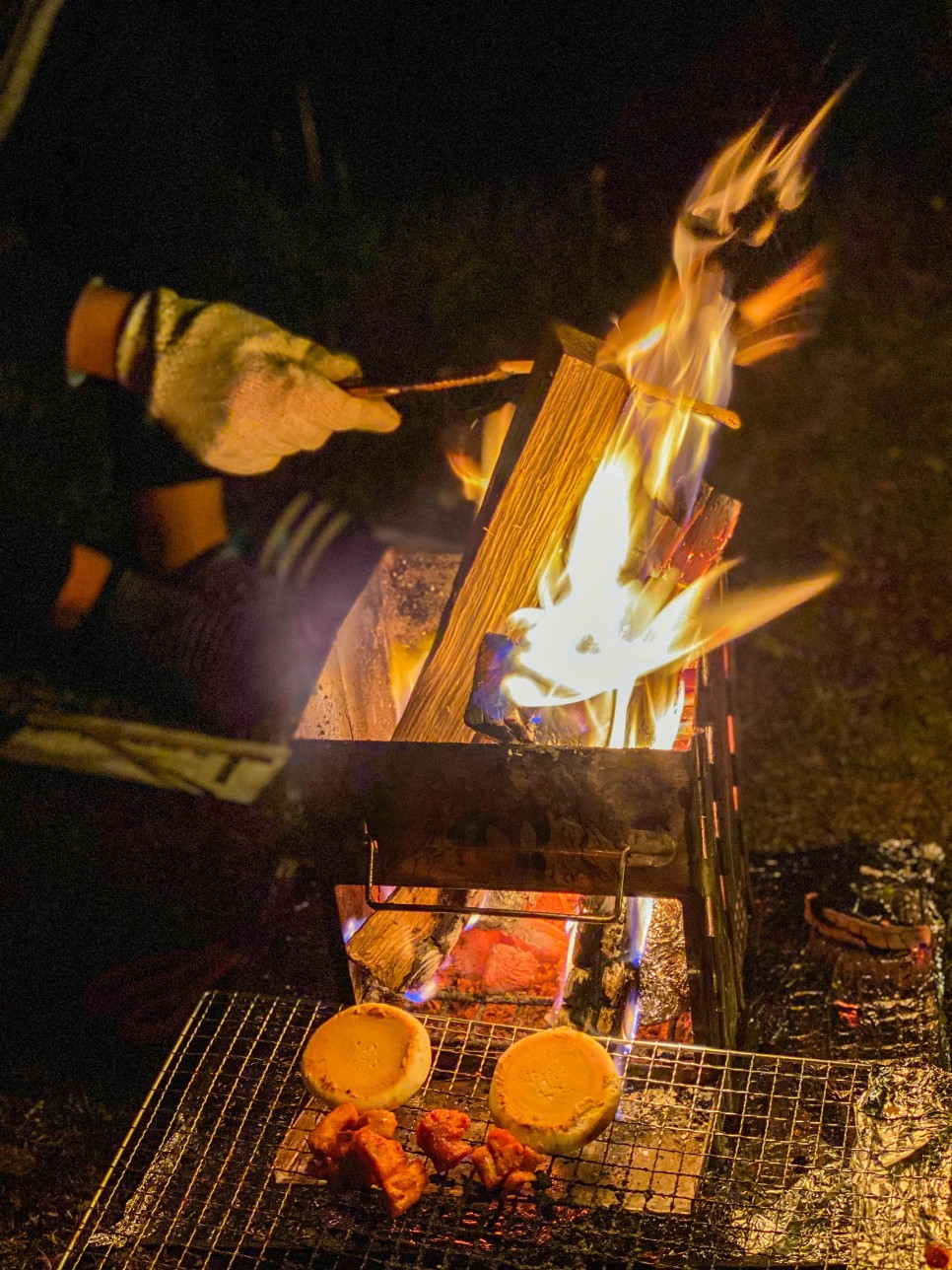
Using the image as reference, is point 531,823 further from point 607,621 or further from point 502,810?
point 607,621

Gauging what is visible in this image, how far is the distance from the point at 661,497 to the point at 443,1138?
167 centimetres

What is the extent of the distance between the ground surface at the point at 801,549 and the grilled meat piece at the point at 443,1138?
43.8 inches

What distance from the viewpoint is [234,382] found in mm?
3105

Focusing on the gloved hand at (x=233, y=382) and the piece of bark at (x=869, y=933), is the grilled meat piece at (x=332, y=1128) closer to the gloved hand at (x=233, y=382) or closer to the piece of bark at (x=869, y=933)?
the piece of bark at (x=869, y=933)

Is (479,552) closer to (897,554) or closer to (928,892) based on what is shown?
(928,892)

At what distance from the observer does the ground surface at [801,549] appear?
2979 mm

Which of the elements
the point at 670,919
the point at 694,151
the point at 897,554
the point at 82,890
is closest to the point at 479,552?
the point at 670,919

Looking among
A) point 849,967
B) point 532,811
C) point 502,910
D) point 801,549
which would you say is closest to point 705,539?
point 532,811

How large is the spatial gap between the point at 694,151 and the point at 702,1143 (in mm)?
5441

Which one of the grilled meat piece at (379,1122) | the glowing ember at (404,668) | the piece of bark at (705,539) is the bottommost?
the grilled meat piece at (379,1122)

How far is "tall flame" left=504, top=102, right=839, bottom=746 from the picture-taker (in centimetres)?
250

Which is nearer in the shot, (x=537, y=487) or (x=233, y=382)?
(x=537, y=487)

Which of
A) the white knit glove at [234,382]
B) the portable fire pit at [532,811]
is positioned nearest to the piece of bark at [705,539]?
the portable fire pit at [532,811]

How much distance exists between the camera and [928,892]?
314 centimetres
